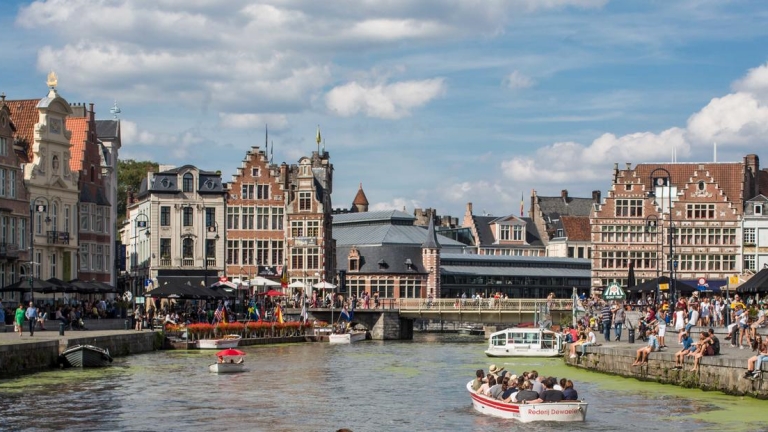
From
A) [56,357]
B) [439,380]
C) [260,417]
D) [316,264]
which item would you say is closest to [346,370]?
[439,380]

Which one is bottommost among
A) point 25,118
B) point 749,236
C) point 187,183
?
point 749,236

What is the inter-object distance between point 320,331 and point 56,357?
1436 inches

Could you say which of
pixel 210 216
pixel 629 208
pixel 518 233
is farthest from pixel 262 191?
pixel 518 233

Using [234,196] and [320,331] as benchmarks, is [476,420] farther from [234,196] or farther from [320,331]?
[234,196]

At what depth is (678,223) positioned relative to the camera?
114m

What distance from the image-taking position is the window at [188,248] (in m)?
106

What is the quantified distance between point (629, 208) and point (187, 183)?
37187mm

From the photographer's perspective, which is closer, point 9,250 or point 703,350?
point 703,350

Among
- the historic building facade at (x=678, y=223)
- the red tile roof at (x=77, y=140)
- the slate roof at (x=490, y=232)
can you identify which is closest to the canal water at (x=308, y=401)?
the red tile roof at (x=77, y=140)

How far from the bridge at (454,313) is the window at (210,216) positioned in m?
12.4

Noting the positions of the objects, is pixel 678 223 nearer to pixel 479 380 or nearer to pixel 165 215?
pixel 165 215

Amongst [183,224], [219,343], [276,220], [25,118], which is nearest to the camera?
[219,343]

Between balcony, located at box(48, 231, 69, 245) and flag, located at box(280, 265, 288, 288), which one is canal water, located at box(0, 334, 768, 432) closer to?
balcony, located at box(48, 231, 69, 245)

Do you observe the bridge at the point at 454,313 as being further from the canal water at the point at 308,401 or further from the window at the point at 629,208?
the canal water at the point at 308,401
